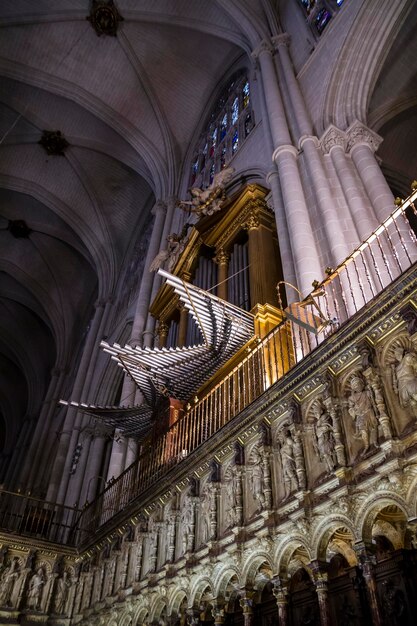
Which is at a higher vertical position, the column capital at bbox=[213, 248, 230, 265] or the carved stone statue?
the carved stone statue

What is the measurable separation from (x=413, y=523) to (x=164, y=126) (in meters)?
18.1

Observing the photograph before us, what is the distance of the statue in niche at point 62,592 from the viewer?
9.09 m

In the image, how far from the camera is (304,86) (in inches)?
442

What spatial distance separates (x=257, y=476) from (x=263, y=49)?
11633mm

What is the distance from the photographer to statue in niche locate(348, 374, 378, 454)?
3945 millimetres

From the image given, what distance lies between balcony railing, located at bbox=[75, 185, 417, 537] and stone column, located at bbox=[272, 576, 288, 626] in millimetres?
1836

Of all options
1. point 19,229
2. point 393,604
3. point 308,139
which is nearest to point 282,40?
point 308,139

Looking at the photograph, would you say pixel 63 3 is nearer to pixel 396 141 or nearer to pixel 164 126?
pixel 164 126

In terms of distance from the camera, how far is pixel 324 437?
4383mm

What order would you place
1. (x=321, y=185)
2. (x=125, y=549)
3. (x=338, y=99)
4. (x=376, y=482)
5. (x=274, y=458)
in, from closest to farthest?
(x=376, y=482) → (x=274, y=458) → (x=125, y=549) → (x=321, y=185) → (x=338, y=99)

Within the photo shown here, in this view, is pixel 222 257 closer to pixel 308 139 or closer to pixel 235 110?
pixel 308 139

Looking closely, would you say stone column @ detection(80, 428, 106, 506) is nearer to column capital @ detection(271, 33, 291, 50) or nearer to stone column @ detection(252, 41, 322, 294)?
stone column @ detection(252, 41, 322, 294)

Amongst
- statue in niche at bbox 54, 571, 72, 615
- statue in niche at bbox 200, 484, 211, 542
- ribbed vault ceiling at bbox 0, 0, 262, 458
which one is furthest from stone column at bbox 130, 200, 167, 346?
statue in niche at bbox 200, 484, 211, 542

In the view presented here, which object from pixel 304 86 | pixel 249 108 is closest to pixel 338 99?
pixel 304 86
